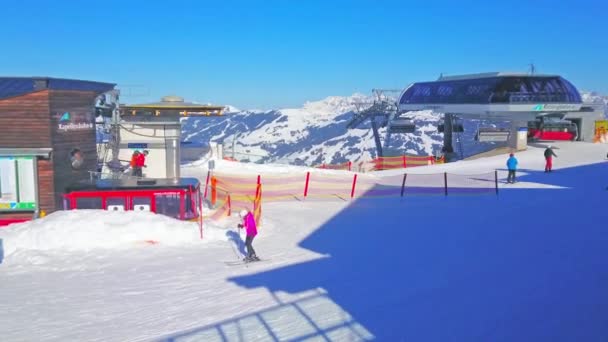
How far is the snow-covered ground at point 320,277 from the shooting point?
8.07 m

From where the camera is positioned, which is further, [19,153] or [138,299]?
[19,153]

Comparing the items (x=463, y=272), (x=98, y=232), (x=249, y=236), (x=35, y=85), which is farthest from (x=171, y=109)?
(x=463, y=272)

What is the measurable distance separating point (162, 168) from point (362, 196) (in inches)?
339

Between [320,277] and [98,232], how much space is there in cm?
599

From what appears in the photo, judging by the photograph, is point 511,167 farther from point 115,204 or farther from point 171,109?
point 115,204

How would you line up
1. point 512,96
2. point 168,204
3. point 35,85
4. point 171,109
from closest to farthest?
point 168,204, point 35,85, point 171,109, point 512,96

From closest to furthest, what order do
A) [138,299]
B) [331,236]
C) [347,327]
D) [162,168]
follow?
[347,327]
[138,299]
[331,236]
[162,168]

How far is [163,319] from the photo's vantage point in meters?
8.56

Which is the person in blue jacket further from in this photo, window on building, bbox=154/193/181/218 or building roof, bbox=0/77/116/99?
building roof, bbox=0/77/116/99

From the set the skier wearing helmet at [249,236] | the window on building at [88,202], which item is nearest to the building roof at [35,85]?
the window on building at [88,202]

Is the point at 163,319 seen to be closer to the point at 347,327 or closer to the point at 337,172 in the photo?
the point at 347,327

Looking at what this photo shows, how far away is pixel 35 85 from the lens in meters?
15.3

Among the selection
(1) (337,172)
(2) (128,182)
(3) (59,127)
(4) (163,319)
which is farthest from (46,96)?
(1) (337,172)

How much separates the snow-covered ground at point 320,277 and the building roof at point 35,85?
4174 mm
